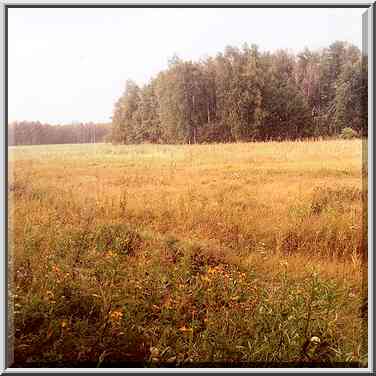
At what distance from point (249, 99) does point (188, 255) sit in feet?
4.37

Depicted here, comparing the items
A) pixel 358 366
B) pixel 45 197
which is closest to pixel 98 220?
pixel 45 197

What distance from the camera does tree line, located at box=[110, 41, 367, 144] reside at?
4.04 meters

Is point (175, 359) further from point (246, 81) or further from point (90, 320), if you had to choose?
A: point (246, 81)

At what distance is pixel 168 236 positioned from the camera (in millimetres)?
4102

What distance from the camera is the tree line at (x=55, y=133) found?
3988 millimetres

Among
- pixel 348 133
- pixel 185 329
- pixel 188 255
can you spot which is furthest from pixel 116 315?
pixel 348 133

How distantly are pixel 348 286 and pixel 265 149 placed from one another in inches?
48.9

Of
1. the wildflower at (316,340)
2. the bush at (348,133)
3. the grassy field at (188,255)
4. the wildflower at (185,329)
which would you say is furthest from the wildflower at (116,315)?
the bush at (348,133)

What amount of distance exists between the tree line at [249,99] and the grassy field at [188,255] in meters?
0.13

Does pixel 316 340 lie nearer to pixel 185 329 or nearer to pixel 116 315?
pixel 185 329

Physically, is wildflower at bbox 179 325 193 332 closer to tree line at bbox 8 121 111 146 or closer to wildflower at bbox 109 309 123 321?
wildflower at bbox 109 309 123 321

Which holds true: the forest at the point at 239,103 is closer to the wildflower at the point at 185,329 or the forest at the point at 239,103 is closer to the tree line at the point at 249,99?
the tree line at the point at 249,99

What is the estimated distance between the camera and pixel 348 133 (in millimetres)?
4039

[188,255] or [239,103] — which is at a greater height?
[239,103]
